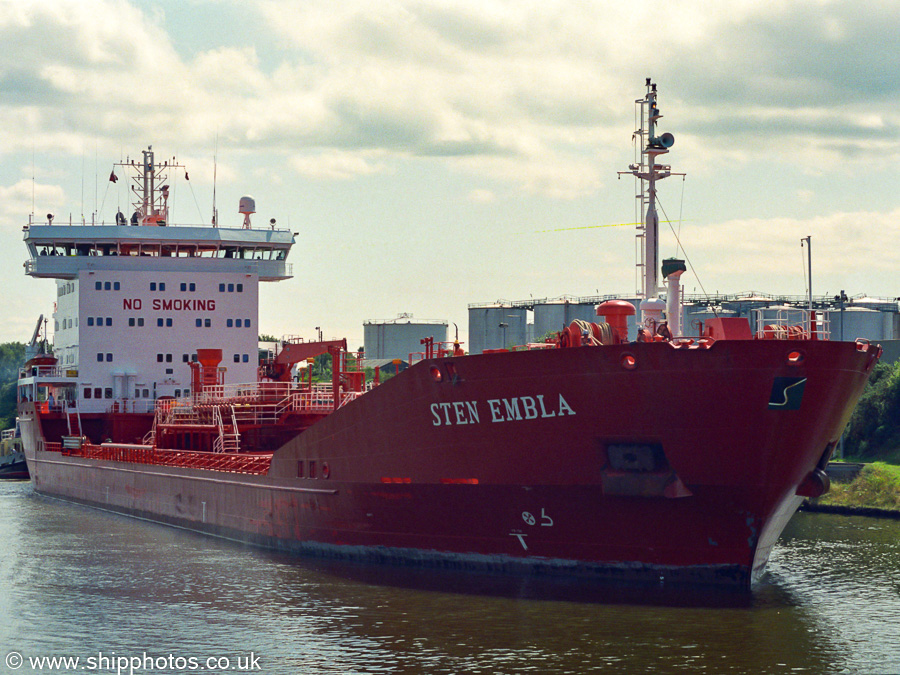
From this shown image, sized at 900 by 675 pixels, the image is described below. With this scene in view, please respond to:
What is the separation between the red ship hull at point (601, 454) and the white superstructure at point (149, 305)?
55.3ft

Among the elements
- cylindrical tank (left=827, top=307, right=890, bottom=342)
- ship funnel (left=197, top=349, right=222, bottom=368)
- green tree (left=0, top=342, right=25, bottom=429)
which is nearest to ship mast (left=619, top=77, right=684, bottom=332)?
ship funnel (left=197, top=349, right=222, bottom=368)

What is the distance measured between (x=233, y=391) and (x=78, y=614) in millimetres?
15278

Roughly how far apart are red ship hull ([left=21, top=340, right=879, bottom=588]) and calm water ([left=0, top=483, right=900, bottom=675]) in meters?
0.76

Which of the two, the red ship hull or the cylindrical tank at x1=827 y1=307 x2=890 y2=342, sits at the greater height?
the cylindrical tank at x1=827 y1=307 x2=890 y2=342

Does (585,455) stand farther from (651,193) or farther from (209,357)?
(209,357)

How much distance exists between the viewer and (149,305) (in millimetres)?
37812

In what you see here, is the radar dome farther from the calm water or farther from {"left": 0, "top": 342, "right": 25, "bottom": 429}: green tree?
{"left": 0, "top": 342, "right": 25, "bottom": 429}: green tree

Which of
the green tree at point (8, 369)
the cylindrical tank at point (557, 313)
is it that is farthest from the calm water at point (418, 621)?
the green tree at point (8, 369)

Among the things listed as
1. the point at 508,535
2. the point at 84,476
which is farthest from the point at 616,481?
the point at 84,476

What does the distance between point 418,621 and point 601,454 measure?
4.16 meters

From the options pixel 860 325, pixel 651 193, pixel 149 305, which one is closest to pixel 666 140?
pixel 651 193

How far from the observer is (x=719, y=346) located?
17594mm

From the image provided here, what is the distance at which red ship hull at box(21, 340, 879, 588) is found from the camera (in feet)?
58.6

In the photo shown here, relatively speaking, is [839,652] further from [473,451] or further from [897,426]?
[897,426]
